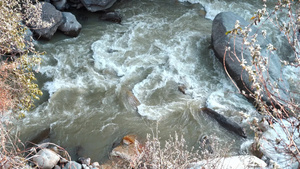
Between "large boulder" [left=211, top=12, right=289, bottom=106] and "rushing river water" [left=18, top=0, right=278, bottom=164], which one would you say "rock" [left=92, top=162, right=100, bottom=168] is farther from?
"large boulder" [left=211, top=12, right=289, bottom=106]

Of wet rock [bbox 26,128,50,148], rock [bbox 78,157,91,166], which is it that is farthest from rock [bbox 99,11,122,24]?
rock [bbox 78,157,91,166]

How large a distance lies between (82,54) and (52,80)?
4.11 feet

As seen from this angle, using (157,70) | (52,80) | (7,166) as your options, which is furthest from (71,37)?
(7,166)

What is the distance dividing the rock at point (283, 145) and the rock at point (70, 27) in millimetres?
5944

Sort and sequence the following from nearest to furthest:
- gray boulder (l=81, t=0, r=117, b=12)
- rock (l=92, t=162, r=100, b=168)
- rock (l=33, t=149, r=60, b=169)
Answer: rock (l=33, t=149, r=60, b=169)
rock (l=92, t=162, r=100, b=168)
gray boulder (l=81, t=0, r=117, b=12)

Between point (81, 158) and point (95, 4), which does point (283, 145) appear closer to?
point (81, 158)

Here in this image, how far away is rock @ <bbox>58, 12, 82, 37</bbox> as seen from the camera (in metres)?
8.41

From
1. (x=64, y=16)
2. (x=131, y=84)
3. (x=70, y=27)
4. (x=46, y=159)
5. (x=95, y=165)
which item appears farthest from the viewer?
(x=64, y=16)

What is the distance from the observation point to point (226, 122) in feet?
19.7

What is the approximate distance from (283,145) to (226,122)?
9.92 ft

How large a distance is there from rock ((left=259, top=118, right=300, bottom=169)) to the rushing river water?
528 mm

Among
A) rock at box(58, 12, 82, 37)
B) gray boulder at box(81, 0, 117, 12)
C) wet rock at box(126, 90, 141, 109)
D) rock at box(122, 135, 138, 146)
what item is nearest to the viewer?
rock at box(122, 135, 138, 146)

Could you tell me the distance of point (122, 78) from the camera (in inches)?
279

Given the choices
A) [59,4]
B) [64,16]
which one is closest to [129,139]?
[64,16]
